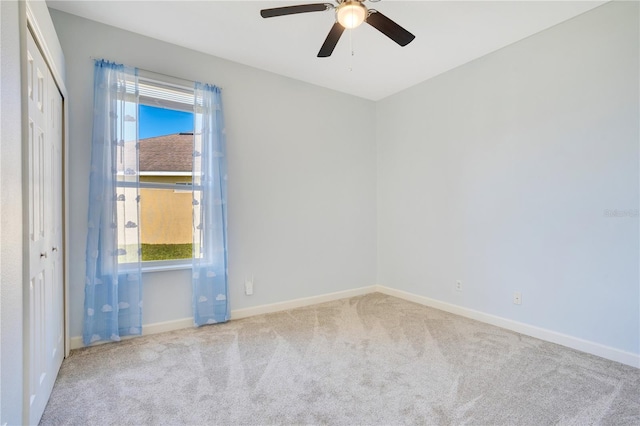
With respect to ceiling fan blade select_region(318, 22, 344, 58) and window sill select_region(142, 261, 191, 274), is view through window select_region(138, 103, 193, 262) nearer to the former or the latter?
window sill select_region(142, 261, 191, 274)

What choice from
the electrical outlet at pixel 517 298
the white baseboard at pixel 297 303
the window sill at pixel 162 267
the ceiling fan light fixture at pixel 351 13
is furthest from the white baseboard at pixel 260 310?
the ceiling fan light fixture at pixel 351 13

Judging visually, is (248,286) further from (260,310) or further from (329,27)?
(329,27)

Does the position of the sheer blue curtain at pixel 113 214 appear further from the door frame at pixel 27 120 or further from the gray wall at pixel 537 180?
the gray wall at pixel 537 180

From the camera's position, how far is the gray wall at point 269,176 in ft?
8.60

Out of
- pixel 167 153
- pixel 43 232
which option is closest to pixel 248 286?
pixel 167 153

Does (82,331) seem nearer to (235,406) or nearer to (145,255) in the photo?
(145,255)

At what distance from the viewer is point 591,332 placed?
99.6 inches

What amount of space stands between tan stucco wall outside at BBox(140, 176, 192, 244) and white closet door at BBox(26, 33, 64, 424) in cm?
64

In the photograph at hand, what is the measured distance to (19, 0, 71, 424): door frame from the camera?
1376 millimetres

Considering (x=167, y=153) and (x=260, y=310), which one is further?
(x=260, y=310)

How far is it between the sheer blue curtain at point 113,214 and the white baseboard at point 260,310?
91 mm

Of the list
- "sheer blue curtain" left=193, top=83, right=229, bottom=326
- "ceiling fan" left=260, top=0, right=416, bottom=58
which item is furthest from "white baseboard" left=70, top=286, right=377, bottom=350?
"ceiling fan" left=260, top=0, right=416, bottom=58

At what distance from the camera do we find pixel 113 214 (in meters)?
2.66

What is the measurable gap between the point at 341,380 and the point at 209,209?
1.94 metres
